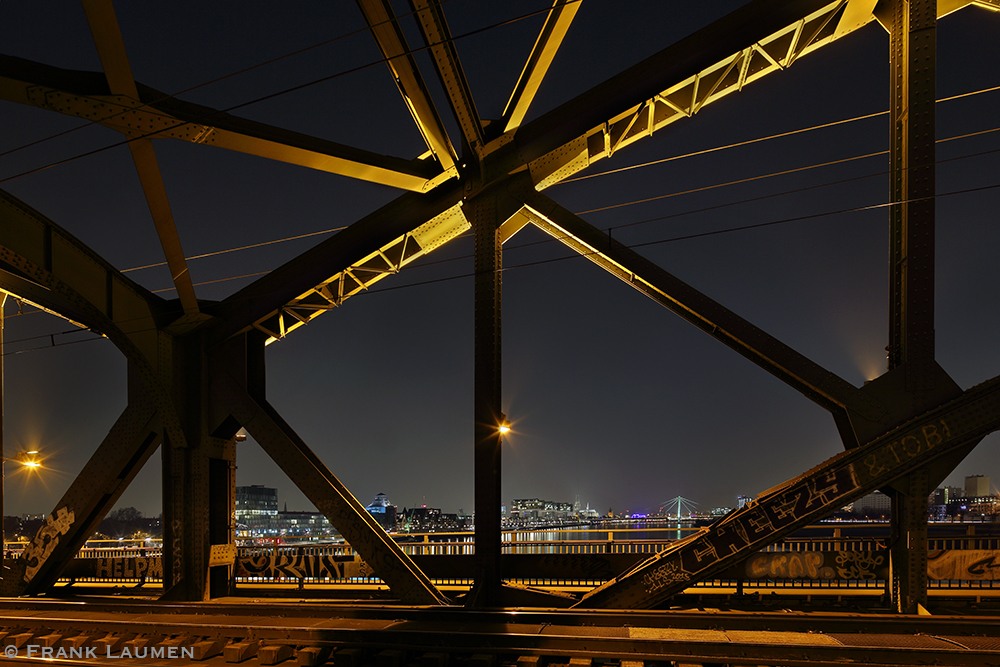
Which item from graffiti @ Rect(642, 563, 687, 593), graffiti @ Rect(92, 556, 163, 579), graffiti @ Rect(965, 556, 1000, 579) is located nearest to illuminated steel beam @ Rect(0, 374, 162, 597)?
graffiti @ Rect(92, 556, 163, 579)

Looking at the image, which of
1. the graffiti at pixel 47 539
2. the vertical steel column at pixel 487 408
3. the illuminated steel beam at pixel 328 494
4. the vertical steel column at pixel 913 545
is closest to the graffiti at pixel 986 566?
the vertical steel column at pixel 913 545

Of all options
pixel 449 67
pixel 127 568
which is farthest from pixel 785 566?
pixel 127 568

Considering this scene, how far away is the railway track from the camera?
6406 millimetres

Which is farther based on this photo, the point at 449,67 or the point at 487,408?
the point at 487,408

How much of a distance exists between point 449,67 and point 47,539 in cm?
1143

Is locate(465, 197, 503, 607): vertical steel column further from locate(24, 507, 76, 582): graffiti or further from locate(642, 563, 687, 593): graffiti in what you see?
locate(24, 507, 76, 582): graffiti

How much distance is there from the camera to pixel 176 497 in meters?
11.4

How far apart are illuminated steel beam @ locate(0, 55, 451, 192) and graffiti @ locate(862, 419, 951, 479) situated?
745 centimetres

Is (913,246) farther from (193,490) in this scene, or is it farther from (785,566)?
(193,490)

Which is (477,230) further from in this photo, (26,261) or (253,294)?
(26,261)

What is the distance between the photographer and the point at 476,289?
382 inches

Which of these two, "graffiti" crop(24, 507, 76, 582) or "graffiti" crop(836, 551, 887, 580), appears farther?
"graffiti" crop(24, 507, 76, 582)

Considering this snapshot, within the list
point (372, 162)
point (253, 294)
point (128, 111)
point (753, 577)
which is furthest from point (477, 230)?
point (753, 577)

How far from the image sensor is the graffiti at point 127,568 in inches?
521
